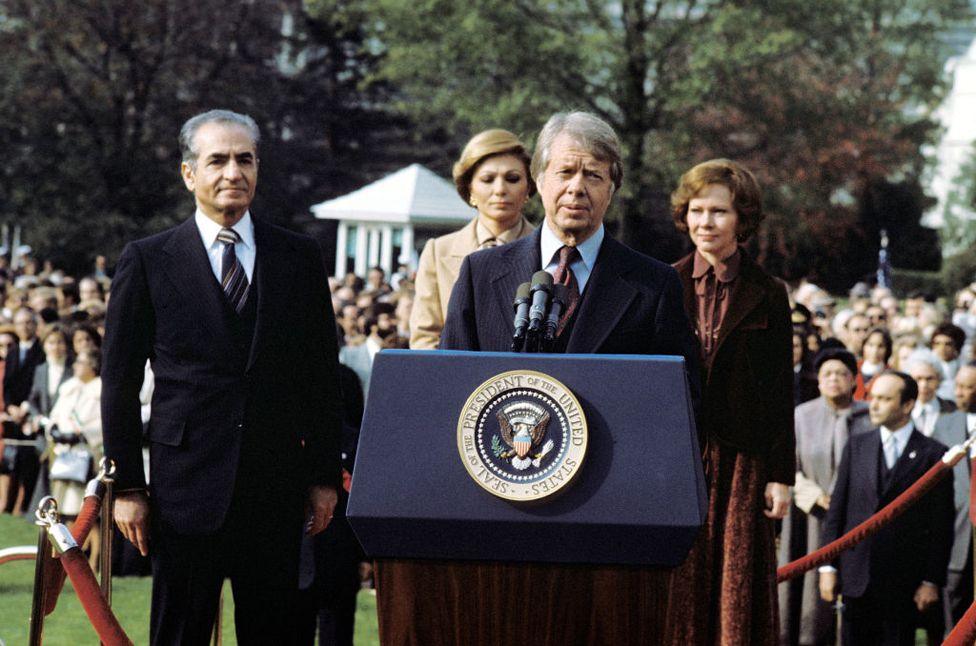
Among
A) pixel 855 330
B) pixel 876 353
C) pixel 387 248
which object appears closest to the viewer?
pixel 876 353

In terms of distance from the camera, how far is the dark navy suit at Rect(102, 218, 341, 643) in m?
4.88

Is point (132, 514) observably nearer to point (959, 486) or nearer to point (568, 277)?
point (568, 277)

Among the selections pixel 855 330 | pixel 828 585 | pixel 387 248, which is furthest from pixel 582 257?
pixel 387 248

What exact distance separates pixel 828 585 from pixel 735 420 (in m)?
3.00

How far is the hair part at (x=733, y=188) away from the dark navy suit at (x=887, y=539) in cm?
279

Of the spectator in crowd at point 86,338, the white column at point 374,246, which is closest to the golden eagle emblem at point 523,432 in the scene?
the spectator in crowd at point 86,338

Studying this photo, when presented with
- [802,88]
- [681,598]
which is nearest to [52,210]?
[802,88]

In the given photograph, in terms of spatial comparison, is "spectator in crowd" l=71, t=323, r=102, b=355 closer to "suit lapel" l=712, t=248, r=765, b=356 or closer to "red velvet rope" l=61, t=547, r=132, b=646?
"suit lapel" l=712, t=248, r=765, b=356

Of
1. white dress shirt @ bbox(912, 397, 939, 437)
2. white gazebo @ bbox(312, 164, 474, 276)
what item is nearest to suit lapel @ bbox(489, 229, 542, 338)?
white dress shirt @ bbox(912, 397, 939, 437)

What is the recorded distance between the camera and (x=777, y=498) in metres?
5.90

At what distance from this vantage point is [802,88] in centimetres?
3669

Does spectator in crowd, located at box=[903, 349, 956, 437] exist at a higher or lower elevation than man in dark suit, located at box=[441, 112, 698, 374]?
lower

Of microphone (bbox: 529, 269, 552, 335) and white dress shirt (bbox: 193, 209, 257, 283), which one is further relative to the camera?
white dress shirt (bbox: 193, 209, 257, 283)

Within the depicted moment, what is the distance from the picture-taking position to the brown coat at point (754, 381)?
19.2 ft
